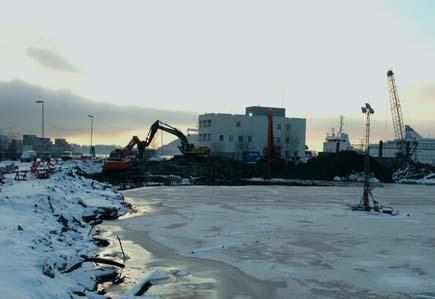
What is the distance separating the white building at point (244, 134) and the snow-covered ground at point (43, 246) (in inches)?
3018

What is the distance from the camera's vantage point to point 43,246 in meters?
11.2

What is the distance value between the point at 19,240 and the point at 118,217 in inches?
381

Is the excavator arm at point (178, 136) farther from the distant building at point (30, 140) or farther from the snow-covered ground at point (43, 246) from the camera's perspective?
the distant building at point (30, 140)

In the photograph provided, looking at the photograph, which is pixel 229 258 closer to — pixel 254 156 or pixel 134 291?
pixel 134 291

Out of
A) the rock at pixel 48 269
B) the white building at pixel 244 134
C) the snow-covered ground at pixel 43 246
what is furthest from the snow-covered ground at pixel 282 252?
the white building at pixel 244 134

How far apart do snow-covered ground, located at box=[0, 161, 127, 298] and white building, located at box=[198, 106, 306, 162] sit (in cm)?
7666

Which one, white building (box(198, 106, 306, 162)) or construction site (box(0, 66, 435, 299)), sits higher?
white building (box(198, 106, 306, 162))

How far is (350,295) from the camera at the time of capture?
9570 mm

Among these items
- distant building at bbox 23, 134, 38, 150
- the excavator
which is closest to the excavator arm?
the excavator

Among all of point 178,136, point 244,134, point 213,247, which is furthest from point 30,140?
point 213,247

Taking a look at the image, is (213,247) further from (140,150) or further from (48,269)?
(140,150)

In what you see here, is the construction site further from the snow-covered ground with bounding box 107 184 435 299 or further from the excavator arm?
the excavator arm

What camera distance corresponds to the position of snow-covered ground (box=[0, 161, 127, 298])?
813cm

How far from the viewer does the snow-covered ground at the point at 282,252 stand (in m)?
10.1
